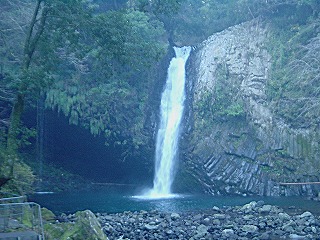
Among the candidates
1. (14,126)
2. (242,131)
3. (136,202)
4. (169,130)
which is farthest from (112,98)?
(14,126)

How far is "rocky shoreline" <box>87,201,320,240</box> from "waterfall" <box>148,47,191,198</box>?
7.30 meters

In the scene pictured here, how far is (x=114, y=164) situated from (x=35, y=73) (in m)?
15.5

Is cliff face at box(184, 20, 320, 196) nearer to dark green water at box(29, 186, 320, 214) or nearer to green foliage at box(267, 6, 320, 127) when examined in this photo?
green foliage at box(267, 6, 320, 127)

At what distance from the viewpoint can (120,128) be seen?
25.8 m

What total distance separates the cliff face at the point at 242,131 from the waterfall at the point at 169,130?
27.0 inches

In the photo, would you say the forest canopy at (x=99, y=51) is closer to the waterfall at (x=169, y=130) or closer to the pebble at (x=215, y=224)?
the waterfall at (x=169, y=130)

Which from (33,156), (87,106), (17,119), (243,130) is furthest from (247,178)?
(17,119)

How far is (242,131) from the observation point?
24.4 m

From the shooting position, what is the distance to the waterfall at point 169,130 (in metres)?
25.2

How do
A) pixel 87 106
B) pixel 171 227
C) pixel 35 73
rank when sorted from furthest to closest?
pixel 87 106
pixel 171 227
pixel 35 73

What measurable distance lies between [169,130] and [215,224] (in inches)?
452

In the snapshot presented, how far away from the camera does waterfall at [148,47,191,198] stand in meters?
25.2

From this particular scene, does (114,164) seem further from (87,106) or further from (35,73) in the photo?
(35,73)

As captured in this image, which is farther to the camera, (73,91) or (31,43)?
(73,91)
